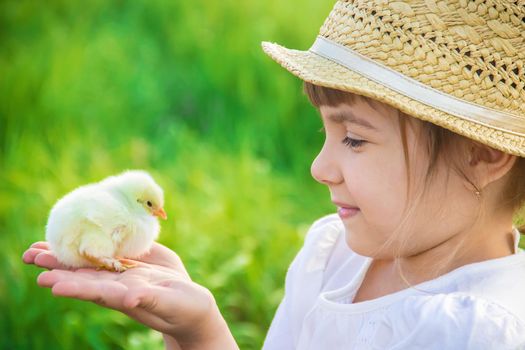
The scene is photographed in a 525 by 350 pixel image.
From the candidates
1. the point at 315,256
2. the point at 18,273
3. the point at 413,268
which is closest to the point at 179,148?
the point at 18,273

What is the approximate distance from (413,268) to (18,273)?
200 cm

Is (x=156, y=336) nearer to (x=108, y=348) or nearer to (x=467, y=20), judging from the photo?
(x=108, y=348)

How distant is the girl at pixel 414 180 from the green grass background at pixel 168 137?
1255mm

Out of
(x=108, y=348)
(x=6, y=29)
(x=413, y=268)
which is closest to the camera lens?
(x=413, y=268)

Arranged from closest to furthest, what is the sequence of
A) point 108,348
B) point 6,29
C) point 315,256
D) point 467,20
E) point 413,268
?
point 467,20, point 413,268, point 315,256, point 108,348, point 6,29

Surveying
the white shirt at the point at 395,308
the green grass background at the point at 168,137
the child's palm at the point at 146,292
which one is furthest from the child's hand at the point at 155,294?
the green grass background at the point at 168,137

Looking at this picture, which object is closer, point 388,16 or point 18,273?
point 388,16

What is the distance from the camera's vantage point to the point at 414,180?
1.60m

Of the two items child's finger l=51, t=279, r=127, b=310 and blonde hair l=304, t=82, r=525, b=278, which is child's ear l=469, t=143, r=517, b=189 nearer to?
blonde hair l=304, t=82, r=525, b=278

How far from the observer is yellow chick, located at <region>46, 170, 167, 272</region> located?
1726 millimetres

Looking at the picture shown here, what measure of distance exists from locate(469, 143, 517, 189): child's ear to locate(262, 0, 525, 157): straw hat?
68mm

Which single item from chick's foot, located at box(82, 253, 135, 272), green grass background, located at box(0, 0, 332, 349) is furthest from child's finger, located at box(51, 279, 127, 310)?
green grass background, located at box(0, 0, 332, 349)

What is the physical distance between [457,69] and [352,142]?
254 mm

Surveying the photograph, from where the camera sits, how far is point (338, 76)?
1565 mm
